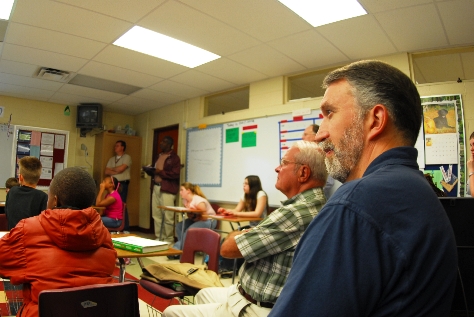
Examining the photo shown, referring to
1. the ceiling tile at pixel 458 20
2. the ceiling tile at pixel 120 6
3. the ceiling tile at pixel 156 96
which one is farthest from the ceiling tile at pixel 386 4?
the ceiling tile at pixel 156 96

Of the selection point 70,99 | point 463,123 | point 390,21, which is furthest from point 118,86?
point 463,123

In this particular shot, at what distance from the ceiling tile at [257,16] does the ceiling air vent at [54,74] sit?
283 centimetres

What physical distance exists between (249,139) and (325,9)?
2.37 meters

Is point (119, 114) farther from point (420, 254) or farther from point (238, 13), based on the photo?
point (420, 254)

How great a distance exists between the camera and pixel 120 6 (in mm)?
2865

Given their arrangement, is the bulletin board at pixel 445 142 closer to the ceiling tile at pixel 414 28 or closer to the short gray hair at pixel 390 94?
the ceiling tile at pixel 414 28

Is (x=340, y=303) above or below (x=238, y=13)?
below

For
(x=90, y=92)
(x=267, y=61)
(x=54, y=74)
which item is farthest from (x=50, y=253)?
(x=90, y=92)

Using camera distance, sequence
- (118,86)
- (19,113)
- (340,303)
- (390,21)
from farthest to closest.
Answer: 1. (19,113)
2. (118,86)
3. (390,21)
4. (340,303)

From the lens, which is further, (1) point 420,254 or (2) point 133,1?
(2) point 133,1

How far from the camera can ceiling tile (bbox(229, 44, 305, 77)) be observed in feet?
12.3

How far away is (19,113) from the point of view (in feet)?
20.1

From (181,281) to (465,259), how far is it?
1631 mm

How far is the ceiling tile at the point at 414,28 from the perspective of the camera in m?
2.81
